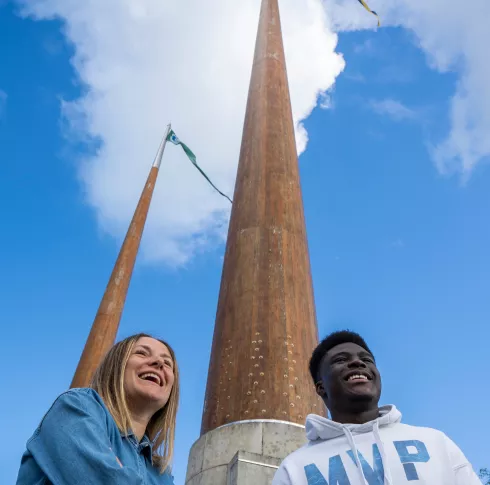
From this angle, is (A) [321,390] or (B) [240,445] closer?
(A) [321,390]

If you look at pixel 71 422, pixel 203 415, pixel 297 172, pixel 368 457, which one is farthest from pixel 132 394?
pixel 297 172

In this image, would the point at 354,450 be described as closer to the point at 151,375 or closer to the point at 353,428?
the point at 353,428

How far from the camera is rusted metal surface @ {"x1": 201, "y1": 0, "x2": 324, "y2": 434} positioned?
15.2 feet

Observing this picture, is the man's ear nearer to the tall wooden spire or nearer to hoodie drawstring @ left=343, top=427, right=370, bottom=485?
hoodie drawstring @ left=343, top=427, right=370, bottom=485

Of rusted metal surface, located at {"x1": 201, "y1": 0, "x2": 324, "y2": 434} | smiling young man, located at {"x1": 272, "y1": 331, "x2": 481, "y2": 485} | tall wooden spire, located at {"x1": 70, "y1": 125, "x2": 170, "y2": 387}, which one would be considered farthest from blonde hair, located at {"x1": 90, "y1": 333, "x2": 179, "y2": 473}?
tall wooden spire, located at {"x1": 70, "y1": 125, "x2": 170, "y2": 387}

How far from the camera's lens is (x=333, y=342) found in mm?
3025

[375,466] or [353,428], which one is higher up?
[353,428]

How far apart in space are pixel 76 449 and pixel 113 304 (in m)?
8.12

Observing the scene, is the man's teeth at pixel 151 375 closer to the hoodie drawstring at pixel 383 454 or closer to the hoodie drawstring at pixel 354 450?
the hoodie drawstring at pixel 354 450

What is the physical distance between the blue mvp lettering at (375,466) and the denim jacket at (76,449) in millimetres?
875

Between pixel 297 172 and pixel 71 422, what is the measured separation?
5822mm

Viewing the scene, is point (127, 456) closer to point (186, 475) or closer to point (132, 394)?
point (132, 394)

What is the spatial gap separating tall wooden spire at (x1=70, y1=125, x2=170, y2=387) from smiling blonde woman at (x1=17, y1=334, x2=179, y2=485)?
6.17 metres

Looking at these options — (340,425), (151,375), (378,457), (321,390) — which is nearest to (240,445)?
(321,390)
